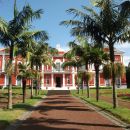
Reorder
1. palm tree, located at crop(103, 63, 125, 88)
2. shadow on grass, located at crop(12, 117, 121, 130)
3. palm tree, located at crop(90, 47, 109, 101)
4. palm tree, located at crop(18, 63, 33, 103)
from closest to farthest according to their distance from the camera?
shadow on grass, located at crop(12, 117, 121, 130)
palm tree, located at crop(103, 63, 125, 88)
palm tree, located at crop(18, 63, 33, 103)
palm tree, located at crop(90, 47, 109, 101)

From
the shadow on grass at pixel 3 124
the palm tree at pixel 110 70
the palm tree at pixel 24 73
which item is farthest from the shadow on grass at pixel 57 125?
the palm tree at pixel 24 73

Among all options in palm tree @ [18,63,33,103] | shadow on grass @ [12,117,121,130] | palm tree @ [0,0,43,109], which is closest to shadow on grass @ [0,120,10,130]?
shadow on grass @ [12,117,121,130]

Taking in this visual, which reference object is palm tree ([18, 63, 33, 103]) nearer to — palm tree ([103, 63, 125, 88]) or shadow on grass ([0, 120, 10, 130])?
palm tree ([103, 63, 125, 88])

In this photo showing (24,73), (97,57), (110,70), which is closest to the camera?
(110,70)

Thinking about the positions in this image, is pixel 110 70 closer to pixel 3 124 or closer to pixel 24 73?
pixel 3 124

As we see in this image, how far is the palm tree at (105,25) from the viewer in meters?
21.5

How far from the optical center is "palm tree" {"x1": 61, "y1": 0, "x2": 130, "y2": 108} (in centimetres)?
2153

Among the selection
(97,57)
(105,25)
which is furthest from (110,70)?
(97,57)

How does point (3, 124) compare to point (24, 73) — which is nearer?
point (3, 124)

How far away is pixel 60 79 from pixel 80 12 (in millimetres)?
52199

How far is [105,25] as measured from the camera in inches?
856

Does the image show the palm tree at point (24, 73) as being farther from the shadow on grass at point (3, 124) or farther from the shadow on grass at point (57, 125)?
the shadow on grass at point (3, 124)

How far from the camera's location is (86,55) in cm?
3266

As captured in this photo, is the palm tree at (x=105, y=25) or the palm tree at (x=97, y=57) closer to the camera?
the palm tree at (x=105, y=25)
